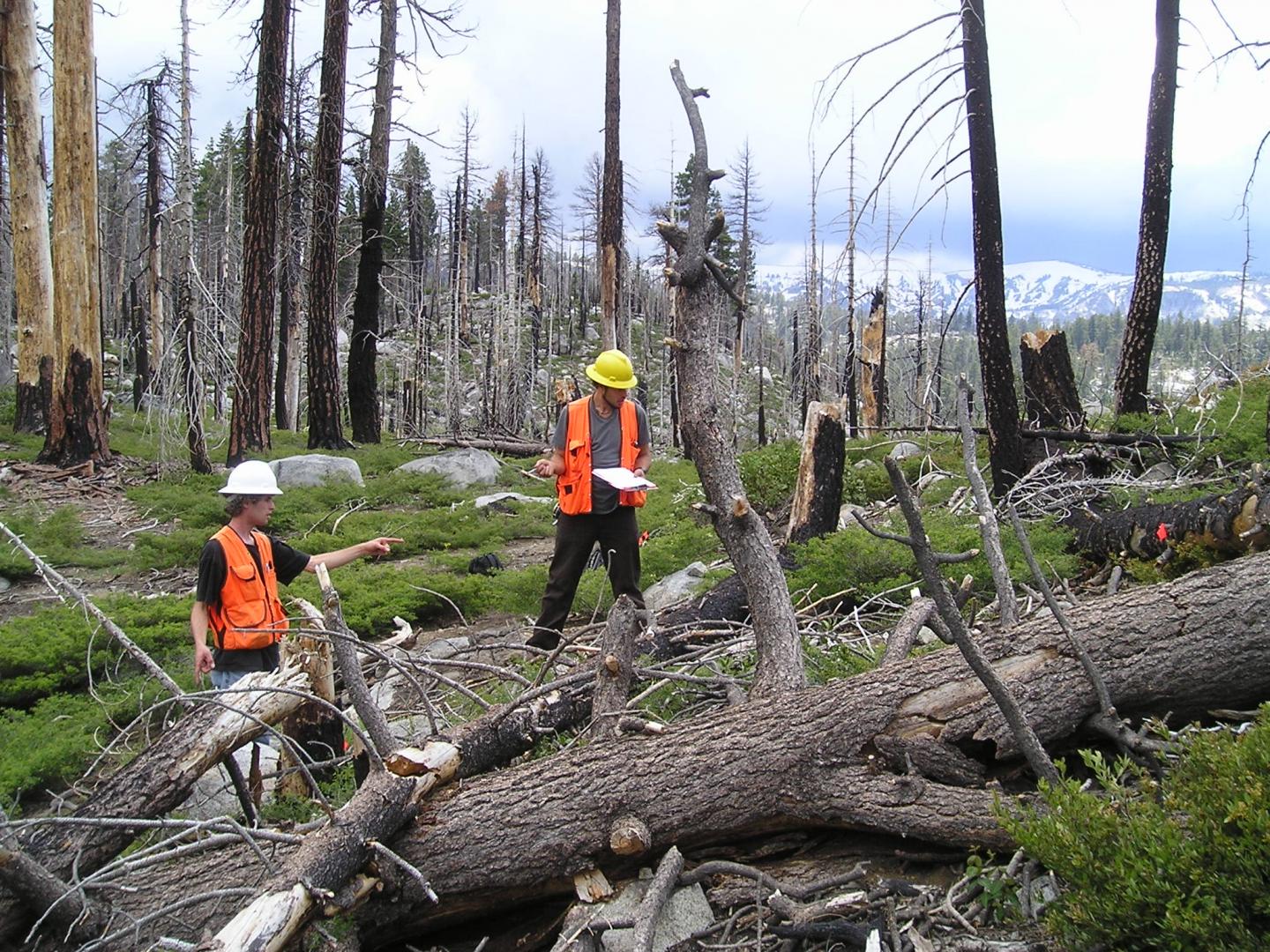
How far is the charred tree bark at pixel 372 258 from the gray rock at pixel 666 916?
559 inches

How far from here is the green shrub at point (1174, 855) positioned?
1933 mm

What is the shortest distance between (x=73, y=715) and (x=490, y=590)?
10.2 feet

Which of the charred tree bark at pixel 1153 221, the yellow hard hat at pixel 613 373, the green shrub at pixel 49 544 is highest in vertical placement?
the charred tree bark at pixel 1153 221

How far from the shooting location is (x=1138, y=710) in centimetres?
326

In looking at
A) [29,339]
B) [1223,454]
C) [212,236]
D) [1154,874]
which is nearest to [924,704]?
[1154,874]

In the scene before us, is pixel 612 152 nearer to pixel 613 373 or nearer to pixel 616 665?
pixel 613 373

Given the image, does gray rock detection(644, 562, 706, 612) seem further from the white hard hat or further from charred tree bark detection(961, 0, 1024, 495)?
the white hard hat

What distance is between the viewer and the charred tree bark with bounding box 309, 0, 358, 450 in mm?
14766

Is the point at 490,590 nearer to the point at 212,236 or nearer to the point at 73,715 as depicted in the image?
the point at 73,715

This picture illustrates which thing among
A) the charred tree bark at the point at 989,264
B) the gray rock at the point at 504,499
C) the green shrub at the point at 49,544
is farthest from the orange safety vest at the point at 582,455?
the gray rock at the point at 504,499

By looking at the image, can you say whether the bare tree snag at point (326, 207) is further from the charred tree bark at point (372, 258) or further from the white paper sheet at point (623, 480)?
the white paper sheet at point (623, 480)

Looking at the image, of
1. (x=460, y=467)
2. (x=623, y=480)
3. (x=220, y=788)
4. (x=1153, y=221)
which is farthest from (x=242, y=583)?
(x=460, y=467)

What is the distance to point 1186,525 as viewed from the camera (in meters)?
5.27

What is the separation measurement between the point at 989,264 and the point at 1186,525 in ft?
10.8
